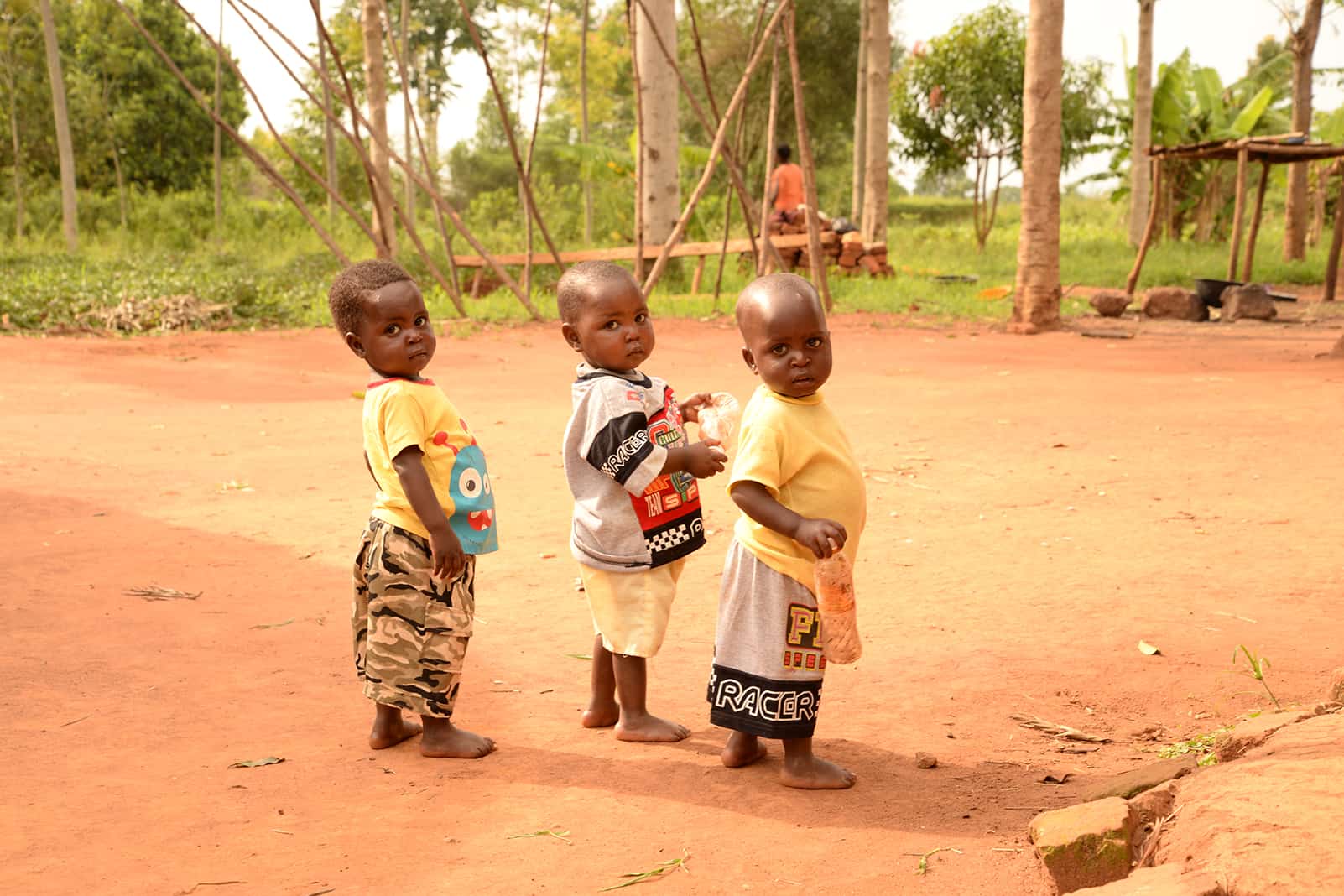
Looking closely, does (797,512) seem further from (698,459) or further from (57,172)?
(57,172)

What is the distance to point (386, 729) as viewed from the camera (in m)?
2.95

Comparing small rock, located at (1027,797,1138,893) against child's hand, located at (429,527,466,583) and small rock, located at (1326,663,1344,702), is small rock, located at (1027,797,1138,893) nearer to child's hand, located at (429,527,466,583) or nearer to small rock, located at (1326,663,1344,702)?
small rock, located at (1326,663,1344,702)

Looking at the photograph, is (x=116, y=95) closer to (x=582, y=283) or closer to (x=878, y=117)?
(x=878, y=117)

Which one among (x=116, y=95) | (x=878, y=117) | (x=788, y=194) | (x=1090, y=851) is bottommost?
(x=1090, y=851)

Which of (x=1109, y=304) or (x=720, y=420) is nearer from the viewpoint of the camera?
(x=720, y=420)

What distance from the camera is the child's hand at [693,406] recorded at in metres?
2.97

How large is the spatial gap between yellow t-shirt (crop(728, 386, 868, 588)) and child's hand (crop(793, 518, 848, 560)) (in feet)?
0.51

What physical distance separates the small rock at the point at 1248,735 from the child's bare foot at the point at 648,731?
1.19 meters

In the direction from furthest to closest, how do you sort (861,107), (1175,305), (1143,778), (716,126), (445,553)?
(861,107), (1175,305), (716,126), (445,553), (1143,778)

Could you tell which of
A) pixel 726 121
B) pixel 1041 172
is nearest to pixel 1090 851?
pixel 726 121

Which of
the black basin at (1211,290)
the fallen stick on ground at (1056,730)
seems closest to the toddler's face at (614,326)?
the fallen stick on ground at (1056,730)

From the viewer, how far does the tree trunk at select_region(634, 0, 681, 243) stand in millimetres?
13672

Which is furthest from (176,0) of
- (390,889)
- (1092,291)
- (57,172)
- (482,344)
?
(57,172)

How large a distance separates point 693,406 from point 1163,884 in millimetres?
1568
